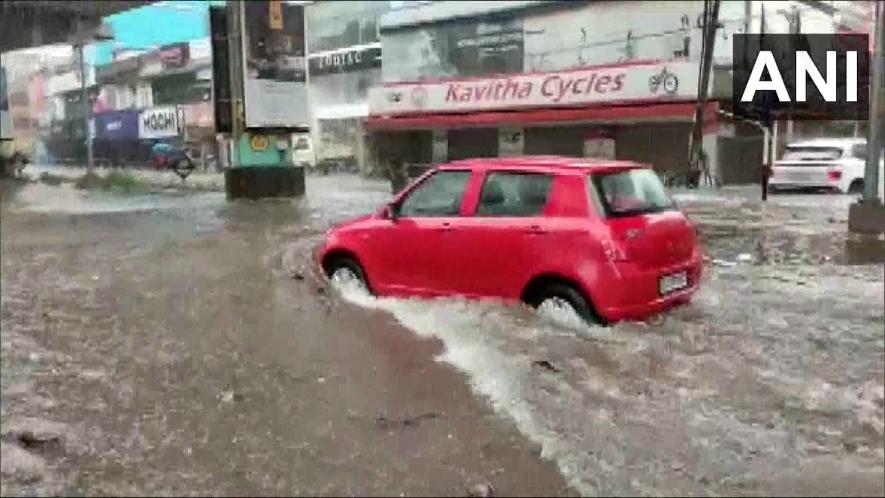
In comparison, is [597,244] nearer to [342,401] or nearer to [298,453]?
[342,401]

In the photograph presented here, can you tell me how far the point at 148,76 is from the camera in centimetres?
764

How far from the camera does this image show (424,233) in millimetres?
5957

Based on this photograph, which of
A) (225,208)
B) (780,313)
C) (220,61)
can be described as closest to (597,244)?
(780,313)

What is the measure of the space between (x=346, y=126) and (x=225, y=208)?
122 centimetres

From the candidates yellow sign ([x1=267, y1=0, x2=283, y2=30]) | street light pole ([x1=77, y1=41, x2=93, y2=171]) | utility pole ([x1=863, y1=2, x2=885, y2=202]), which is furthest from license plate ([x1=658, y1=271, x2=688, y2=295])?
street light pole ([x1=77, y1=41, x2=93, y2=171])

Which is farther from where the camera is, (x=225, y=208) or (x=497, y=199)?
(x=225, y=208)

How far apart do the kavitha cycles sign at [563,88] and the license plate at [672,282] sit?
3.97m

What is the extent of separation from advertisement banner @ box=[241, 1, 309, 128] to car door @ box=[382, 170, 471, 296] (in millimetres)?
1397

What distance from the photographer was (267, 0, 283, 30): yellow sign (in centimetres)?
588

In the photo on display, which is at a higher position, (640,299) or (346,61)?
(346,61)

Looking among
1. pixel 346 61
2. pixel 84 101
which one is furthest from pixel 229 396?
pixel 346 61

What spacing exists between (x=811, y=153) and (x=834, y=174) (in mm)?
592

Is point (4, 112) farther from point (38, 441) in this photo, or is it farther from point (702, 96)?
point (702, 96)

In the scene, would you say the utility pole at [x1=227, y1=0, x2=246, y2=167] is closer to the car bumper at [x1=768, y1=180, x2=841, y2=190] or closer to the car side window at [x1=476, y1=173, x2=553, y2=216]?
the car side window at [x1=476, y1=173, x2=553, y2=216]
